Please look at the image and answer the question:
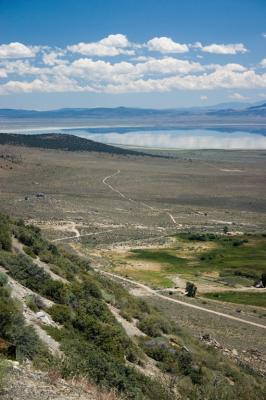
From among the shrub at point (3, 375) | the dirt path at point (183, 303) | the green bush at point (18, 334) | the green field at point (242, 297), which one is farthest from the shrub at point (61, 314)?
the green field at point (242, 297)

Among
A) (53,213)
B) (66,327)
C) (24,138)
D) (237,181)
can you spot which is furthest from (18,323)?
(24,138)

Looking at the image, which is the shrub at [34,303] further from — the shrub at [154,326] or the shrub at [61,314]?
the shrub at [154,326]

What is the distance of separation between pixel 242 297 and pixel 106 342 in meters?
23.7

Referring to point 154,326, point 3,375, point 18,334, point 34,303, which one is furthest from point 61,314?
point 3,375

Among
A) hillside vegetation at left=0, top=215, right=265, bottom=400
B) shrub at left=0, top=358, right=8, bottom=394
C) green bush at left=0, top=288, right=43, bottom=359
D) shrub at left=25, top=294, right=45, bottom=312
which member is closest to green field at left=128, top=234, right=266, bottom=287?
hillside vegetation at left=0, top=215, right=265, bottom=400

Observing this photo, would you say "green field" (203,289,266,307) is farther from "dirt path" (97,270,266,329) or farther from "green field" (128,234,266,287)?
"dirt path" (97,270,266,329)

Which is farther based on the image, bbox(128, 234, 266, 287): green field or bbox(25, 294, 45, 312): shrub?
bbox(128, 234, 266, 287): green field

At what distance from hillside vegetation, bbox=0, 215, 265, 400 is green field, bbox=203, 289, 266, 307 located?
14217 mm

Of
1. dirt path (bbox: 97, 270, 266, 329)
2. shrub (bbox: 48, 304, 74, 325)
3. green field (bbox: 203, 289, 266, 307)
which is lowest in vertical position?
green field (bbox: 203, 289, 266, 307)

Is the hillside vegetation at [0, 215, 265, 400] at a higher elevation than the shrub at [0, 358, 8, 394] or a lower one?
lower

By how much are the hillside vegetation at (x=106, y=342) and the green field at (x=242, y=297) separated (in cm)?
1422

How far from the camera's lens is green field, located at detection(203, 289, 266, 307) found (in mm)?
35156

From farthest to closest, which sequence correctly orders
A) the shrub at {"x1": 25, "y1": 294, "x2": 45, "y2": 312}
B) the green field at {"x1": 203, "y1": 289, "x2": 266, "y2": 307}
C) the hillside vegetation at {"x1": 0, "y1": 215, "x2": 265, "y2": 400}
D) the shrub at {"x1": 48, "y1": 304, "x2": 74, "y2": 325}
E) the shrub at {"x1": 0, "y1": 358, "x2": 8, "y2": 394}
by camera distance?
the green field at {"x1": 203, "y1": 289, "x2": 266, "y2": 307} → the shrub at {"x1": 48, "y1": 304, "x2": 74, "y2": 325} → the shrub at {"x1": 25, "y1": 294, "x2": 45, "y2": 312} → the hillside vegetation at {"x1": 0, "y1": 215, "x2": 265, "y2": 400} → the shrub at {"x1": 0, "y1": 358, "x2": 8, "y2": 394}

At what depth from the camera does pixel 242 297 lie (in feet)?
121
